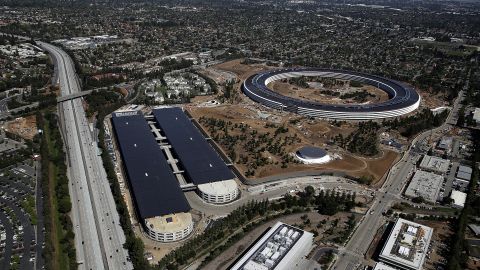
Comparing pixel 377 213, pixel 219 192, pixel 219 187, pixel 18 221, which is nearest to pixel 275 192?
pixel 219 187

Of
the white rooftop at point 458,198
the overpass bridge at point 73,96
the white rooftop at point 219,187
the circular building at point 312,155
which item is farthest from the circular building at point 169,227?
the overpass bridge at point 73,96

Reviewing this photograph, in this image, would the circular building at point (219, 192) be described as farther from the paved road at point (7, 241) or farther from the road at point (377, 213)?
the paved road at point (7, 241)

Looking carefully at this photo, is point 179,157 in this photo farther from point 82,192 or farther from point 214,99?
point 214,99

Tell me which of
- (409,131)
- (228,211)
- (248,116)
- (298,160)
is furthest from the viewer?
(248,116)

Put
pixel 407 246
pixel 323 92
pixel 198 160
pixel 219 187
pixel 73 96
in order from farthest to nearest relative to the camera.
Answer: pixel 323 92 → pixel 73 96 → pixel 198 160 → pixel 219 187 → pixel 407 246

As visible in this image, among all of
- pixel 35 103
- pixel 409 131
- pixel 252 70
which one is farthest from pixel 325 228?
pixel 252 70

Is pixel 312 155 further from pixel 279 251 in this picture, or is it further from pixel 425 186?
pixel 279 251

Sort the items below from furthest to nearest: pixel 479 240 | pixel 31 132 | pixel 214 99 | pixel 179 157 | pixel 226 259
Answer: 1. pixel 214 99
2. pixel 31 132
3. pixel 179 157
4. pixel 479 240
5. pixel 226 259
